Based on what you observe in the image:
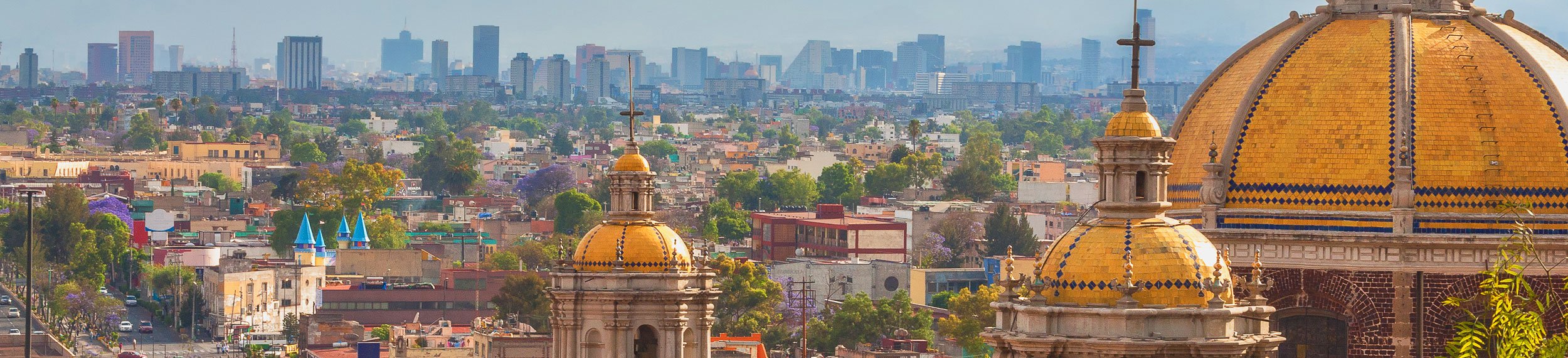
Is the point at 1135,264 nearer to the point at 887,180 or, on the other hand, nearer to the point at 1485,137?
the point at 1485,137

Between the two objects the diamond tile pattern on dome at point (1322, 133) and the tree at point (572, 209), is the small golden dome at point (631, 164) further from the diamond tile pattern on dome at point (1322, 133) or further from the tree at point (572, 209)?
the tree at point (572, 209)

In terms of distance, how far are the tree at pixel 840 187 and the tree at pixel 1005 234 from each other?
133 ft

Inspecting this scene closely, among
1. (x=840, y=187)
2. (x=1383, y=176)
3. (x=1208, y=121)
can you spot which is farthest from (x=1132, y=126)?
(x=840, y=187)

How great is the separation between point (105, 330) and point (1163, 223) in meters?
103

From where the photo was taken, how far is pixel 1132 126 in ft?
81.7

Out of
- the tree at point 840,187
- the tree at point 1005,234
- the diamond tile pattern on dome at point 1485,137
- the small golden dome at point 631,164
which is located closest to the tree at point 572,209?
the tree at point 840,187

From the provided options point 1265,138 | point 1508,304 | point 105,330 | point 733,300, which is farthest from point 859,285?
point 1508,304

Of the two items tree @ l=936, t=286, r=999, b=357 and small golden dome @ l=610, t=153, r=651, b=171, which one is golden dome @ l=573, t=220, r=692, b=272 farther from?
tree @ l=936, t=286, r=999, b=357

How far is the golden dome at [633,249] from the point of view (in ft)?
147

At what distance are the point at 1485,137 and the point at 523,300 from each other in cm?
7683

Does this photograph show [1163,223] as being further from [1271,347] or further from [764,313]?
[764,313]

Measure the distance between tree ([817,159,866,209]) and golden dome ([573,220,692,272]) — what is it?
456 ft

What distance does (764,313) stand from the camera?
103750 mm

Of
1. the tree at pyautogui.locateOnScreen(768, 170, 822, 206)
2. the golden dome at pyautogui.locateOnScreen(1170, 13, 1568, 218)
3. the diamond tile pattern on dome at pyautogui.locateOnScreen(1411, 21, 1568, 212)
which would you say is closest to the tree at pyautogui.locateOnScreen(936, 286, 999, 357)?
the golden dome at pyautogui.locateOnScreen(1170, 13, 1568, 218)
